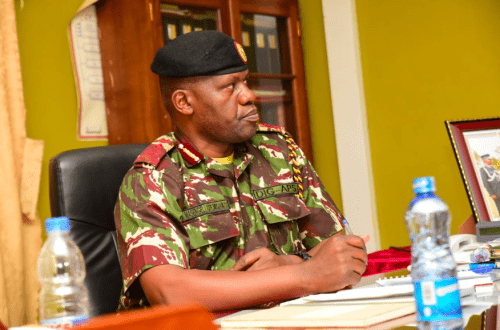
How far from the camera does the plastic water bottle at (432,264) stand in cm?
71

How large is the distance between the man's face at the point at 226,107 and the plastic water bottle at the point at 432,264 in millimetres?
740

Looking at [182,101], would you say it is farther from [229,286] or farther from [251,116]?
[229,286]

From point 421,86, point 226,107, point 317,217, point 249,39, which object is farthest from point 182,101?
point 421,86

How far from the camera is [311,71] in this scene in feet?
11.6

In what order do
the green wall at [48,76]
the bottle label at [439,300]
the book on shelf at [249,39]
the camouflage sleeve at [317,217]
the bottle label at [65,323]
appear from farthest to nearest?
the book on shelf at [249,39] → the green wall at [48,76] → the camouflage sleeve at [317,217] → the bottle label at [439,300] → the bottle label at [65,323]

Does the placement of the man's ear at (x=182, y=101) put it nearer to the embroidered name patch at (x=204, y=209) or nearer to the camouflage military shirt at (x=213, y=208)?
the camouflage military shirt at (x=213, y=208)

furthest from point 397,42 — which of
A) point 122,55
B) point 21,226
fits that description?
point 21,226

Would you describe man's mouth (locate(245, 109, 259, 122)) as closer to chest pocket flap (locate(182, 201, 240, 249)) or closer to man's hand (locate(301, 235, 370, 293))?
chest pocket flap (locate(182, 201, 240, 249))

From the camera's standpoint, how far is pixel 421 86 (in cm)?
316

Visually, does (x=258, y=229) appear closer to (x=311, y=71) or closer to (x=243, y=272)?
(x=243, y=272)

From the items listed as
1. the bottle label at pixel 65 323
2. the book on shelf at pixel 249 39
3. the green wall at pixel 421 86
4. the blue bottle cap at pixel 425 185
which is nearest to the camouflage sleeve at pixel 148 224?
the bottle label at pixel 65 323

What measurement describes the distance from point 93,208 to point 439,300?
1.05 m

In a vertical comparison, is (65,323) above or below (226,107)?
below

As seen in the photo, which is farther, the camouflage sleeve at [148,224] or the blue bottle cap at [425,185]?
the camouflage sleeve at [148,224]
